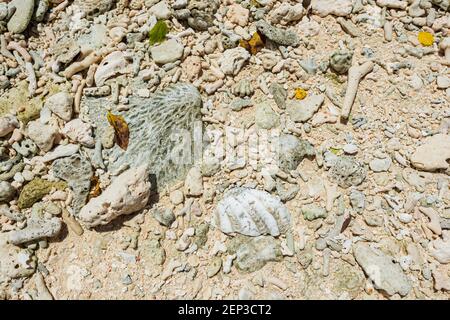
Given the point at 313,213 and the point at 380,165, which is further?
the point at 380,165

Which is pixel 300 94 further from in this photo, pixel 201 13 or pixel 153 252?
pixel 153 252

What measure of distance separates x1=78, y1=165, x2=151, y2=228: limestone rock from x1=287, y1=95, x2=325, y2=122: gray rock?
1463 mm

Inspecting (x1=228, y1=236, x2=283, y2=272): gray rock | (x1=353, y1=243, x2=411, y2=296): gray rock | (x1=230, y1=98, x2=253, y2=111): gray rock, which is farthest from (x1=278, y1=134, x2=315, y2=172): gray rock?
(x1=353, y1=243, x2=411, y2=296): gray rock

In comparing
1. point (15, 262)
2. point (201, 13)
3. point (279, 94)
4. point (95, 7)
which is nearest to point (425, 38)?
point (279, 94)

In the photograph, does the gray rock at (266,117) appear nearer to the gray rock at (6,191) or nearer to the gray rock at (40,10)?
the gray rock at (6,191)

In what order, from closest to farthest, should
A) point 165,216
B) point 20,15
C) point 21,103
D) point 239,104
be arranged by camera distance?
point 165,216
point 21,103
point 239,104
point 20,15

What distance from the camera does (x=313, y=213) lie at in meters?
3.41

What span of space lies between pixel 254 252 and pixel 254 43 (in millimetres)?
2027

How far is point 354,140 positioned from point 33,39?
3.28 meters

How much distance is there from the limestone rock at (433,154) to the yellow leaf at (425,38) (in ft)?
3.42

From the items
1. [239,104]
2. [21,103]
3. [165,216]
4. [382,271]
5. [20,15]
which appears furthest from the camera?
[20,15]

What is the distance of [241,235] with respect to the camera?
3.39 meters

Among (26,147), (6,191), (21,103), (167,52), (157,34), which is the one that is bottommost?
(6,191)

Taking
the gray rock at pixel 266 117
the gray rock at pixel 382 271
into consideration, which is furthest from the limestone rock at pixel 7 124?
the gray rock at pixel 382 271
